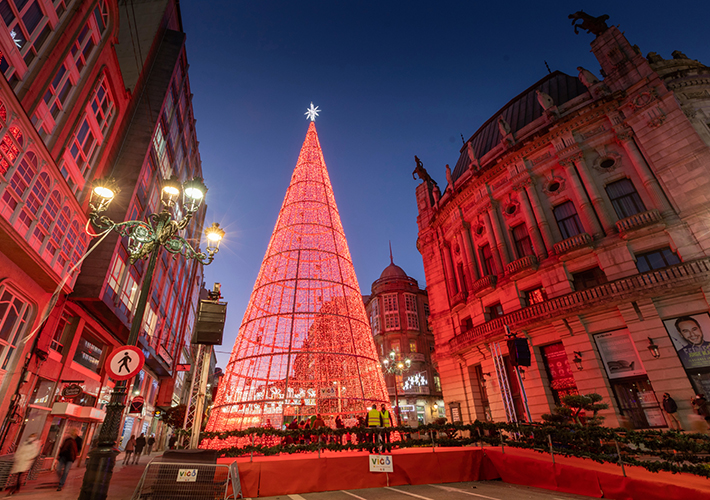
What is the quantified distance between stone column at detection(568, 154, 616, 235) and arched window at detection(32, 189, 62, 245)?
24248 mm

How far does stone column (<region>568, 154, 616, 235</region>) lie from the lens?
1682 centimetres

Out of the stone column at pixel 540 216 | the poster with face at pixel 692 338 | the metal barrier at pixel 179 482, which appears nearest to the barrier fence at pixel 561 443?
the metal barrier at pixel 179 482

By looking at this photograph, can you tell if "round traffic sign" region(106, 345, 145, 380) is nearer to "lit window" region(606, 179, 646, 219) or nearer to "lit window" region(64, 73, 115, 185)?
"lit window" region(64, 73, 115, 185)

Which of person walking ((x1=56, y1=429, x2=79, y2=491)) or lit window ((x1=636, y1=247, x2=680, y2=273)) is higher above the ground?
lit window ((x1=636, y1=247, x2=680, y2=273))

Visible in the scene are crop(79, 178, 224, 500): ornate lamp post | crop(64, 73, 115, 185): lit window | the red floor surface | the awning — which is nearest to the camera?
crop(79, 178, 224, 500): ornate lamp post

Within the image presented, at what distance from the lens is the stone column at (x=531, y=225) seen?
18.9m

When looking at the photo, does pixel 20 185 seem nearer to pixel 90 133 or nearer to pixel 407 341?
pixel 90 133

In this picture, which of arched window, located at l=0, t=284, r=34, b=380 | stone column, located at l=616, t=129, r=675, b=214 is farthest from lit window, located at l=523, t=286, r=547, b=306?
arched window, located at l=0, t=284, r=34, b=380

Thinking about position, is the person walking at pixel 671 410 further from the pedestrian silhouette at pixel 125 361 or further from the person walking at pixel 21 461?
the person walking at pixel 21 461

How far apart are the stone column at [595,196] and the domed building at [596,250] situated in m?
0.07

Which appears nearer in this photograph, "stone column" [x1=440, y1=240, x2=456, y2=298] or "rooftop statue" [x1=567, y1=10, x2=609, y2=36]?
"rooftop statue" [x1=567, y1=10, x2=609, y2=36]

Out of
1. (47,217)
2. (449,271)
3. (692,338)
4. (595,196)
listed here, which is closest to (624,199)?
(595,196)

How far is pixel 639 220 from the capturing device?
15805 millimetres

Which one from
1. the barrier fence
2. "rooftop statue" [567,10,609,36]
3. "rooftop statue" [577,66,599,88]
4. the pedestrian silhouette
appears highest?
"rooftop statue" [567,10,609,36]
